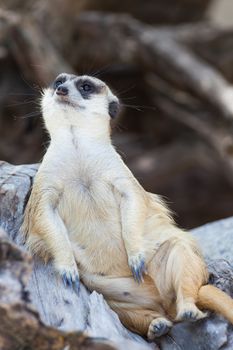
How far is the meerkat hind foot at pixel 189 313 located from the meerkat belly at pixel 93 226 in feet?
1.51

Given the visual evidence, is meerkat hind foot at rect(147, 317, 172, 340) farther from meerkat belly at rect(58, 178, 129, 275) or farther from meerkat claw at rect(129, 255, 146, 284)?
meerkat belly at rect(58, 178, 129, 275)

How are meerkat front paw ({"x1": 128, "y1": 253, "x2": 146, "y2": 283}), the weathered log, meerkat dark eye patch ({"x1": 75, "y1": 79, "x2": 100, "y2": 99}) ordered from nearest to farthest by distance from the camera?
the weathered log, meerkat front paw ({"x1": 128, "y1": 253, "x2": 146, "y2": 283}), meerkat dark eye patch ({"x1": 75, "y1": 79, "x2": 100, "y2": 99})

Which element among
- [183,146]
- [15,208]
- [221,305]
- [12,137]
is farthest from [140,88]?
[221,305]

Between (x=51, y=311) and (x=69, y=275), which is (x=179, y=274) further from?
(x=51, y=311)

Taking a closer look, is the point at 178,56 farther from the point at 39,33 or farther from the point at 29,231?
the point at 29,231

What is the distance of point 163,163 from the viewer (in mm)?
8133

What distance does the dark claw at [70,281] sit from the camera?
3303mm

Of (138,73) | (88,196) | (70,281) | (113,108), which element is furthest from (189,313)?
(138,73)

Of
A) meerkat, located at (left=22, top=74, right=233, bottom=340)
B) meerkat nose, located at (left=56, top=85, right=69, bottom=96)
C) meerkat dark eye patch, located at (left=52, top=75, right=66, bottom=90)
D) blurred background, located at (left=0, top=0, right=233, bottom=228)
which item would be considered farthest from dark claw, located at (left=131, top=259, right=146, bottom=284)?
blurred background, located at (left=0, top=0, right=233, bottom=228)

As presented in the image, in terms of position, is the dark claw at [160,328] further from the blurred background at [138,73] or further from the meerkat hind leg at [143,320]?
the blurred background at [138,73]

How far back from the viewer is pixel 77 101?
3.93m

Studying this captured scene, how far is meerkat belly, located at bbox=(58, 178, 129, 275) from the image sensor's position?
3484 millimetres

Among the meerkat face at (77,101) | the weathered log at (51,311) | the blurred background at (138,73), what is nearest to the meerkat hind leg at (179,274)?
the weathered log at (51,311)

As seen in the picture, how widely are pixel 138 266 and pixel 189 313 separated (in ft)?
1.29
